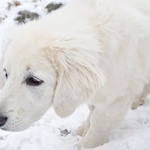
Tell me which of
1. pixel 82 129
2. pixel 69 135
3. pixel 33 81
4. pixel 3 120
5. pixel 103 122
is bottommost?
A: pixel 69 135

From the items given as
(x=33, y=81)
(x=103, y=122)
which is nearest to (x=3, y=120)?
(x=33, y=81)

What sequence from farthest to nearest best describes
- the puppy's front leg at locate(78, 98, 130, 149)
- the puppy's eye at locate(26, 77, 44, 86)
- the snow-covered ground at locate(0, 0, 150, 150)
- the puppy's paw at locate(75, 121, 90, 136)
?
1. the puppy's paw at locate(75, 121, 90, 136)
2. the snow-covered ground at locate(0, 0, 150, 150)
3. the puppy's front leg at locate(78, 98, 130, 149)
4. the puppy's eye at locate(26, 77, 44, 86)

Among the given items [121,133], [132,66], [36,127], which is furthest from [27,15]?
[132,66]

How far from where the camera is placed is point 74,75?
10.2ft

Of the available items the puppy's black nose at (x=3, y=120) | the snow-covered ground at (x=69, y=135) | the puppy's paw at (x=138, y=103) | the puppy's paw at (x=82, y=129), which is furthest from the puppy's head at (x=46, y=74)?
the puppy's paw at (x=138, y=103)

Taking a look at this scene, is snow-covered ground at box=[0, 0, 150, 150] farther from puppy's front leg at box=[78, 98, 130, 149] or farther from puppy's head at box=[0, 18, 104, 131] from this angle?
puppy's head at box=[0, 18, 104, 131]

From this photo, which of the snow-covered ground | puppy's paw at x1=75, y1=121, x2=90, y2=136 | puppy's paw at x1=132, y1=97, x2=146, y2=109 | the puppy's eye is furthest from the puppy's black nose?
puppy's paw at x1=132, y1=97, x2=146, y2=109

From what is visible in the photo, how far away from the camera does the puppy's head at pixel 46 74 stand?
308 centimetres

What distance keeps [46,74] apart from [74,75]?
23 centimetres

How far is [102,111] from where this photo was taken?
13.0 feet

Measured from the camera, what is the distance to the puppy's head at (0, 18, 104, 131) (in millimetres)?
3084

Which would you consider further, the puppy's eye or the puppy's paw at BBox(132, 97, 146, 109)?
the puppy's paw at BBox(132, 97, 146, 109)

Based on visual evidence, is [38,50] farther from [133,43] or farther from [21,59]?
[133,43]

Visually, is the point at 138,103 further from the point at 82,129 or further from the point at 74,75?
the point at 74,75
